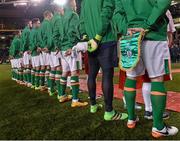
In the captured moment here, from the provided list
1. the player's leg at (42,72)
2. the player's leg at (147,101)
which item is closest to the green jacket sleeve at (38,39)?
the player's leg at (42,72)

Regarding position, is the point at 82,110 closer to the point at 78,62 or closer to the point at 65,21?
the point at 78,62

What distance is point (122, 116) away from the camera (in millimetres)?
5957

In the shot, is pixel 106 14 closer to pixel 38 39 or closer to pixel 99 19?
pixel 99 19

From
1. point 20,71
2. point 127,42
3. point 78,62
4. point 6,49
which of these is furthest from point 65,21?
point 6,49

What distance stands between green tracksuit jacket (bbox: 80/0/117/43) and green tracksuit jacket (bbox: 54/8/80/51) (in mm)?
1295

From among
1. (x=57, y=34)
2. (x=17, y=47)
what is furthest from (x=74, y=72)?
(x=17, y=47)

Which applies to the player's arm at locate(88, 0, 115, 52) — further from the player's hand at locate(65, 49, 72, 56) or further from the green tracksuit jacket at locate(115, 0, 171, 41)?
the player's hand at locate(65, 49, 72, 56)

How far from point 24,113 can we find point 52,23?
2.83 meters

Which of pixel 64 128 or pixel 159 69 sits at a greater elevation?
pixel 159 69

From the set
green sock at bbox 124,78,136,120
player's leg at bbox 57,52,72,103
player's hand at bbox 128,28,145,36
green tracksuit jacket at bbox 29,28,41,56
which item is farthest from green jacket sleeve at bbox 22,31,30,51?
player's hand at bbox 128,28,145,36

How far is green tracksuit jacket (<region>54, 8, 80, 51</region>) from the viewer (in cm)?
779

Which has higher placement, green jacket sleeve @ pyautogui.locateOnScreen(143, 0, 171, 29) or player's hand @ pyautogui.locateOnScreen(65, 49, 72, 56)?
green jacket sleeve @ pyautogui.locateOnScreen(143, 0, 171, 29)

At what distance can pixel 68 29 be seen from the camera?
7863mm

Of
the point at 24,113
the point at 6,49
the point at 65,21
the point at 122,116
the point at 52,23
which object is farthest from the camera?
the point at 6,49
